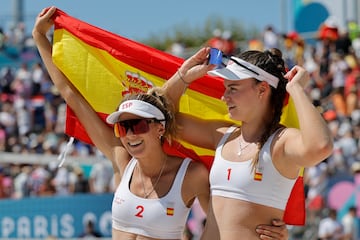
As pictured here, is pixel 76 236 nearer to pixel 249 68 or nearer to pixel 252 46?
pixel 252 46

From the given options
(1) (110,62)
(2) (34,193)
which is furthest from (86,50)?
(2) (34,193)

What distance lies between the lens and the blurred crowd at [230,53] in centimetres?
1302

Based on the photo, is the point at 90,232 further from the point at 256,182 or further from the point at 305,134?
the point at 305,134

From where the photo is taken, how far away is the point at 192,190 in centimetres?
475

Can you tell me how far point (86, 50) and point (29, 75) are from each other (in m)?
14.9

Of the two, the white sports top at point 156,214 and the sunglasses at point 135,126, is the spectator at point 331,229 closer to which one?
the white sports top at point 156,214

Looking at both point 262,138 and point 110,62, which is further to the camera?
point 110,62

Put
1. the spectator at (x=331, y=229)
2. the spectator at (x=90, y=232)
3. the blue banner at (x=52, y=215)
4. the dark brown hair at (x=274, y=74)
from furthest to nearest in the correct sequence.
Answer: the blue banner at (x=52, y=215) < the spectator at (x=90, y=232) < the spectator at (x=331, y=229) < the dark brown hair at (x=274, y=74)

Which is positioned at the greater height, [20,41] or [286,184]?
[286,184]

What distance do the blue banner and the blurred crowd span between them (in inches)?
30.0

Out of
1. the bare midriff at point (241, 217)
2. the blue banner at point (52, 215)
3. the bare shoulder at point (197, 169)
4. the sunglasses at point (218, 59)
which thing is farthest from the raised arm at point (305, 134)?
the blue banner at point (52, 215)

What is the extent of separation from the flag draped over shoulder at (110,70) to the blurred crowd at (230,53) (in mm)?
6942

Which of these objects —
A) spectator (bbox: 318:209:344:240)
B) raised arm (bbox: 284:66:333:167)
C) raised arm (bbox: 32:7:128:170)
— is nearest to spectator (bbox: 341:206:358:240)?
spectator (bbox: 318:209:344:240)

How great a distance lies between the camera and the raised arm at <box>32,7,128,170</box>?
5188 mm
